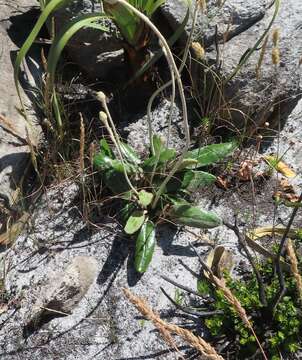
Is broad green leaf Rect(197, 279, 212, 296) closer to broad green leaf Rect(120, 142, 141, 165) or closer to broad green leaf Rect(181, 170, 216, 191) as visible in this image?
broad green leaf Rect(181, 170, 216, 191)

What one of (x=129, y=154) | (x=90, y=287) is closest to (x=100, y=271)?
(x=90, y=287)

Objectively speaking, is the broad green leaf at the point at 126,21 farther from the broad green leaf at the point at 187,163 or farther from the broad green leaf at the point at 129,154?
the broad green leaf at the point at 187,163

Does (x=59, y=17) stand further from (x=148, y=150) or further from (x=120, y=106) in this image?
(x=148, y=150)

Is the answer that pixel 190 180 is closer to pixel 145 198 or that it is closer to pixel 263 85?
pixel 145 198

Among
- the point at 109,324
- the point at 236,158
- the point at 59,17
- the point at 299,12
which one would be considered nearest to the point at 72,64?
the point at 59,17

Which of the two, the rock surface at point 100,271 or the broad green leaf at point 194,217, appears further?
the broad green leaf at point 194,217

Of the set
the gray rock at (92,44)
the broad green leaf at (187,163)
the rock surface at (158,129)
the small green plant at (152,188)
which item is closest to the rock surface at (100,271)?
the small green plant at (152,188)

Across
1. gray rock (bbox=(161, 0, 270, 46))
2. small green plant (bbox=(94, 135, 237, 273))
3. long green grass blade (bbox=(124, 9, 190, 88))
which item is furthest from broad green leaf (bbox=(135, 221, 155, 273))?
gray rock (bbox=(161, 0, 270, 46))

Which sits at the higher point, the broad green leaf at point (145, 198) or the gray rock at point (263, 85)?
the gray rock at point (263, 85)
